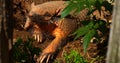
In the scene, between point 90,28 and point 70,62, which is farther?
point 70,62

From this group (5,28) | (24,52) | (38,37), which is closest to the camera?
(5,28)

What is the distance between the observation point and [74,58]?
13.6ft

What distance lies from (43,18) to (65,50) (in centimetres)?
67

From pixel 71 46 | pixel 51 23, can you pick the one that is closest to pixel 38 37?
pixel 51 23

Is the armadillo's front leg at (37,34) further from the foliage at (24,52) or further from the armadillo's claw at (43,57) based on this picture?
the foliage at (24,52)

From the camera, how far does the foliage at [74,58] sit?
4.09m

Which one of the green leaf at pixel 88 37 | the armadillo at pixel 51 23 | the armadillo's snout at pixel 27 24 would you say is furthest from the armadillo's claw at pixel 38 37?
the green leaf at pixel 88 37

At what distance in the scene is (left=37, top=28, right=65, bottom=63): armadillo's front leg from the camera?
14.5ft

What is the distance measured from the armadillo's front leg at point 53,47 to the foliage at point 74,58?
0.33 metres

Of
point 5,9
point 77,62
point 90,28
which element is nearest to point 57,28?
point 77,62

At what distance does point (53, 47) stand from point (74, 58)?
2.07 feet

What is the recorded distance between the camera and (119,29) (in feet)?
4.31

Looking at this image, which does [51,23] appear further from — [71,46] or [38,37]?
[71,46]

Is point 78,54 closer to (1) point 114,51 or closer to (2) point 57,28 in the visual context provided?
(2) point 57,28
